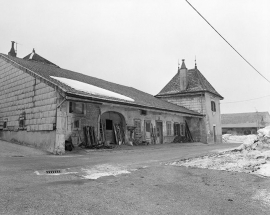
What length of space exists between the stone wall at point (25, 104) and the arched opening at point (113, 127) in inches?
151

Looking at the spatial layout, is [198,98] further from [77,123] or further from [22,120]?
[22,120]

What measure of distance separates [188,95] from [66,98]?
18209 millimetres

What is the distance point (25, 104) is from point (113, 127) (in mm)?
5668

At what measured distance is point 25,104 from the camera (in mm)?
13930

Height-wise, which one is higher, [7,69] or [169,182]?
[7,69]

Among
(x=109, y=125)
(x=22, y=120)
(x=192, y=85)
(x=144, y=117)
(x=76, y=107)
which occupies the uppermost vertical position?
(x=192, y=85)

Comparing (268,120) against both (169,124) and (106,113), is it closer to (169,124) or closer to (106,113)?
(169,124)

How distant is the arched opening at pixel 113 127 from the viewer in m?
15.2

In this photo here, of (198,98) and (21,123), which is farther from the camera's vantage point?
(198,98)

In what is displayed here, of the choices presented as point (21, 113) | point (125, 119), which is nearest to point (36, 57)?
point (21, 113)

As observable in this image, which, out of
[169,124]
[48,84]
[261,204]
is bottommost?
[261,204]

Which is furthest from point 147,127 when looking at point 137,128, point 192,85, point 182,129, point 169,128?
point 192,85

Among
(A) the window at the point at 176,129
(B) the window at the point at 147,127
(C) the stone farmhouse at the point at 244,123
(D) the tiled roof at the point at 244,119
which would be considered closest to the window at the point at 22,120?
(B) the window at the point at 147,127

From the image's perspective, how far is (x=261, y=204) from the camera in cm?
365
